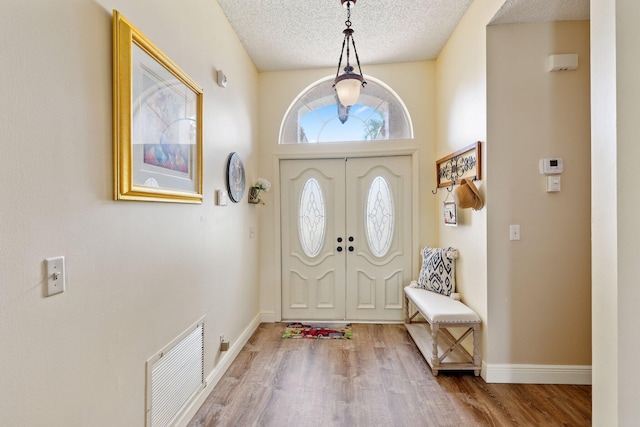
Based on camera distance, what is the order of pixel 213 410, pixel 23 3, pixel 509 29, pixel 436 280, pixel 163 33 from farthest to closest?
pixel 436 280 → pixel 509 29 → pixel 213 410 → pixel 163 33 → pixel 23 3

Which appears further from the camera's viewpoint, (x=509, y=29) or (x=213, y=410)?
(x=509, y=29)

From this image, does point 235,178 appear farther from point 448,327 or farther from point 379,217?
point 448,327

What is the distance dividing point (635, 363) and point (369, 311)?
2.49m

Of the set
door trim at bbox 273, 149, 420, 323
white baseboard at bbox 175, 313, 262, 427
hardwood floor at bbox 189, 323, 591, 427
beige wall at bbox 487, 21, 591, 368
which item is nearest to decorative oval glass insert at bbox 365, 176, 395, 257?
door trim at bbox 273, 149, 420, 323

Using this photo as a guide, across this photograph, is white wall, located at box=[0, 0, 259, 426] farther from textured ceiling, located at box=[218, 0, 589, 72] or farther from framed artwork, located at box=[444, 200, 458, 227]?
framed artwork, located at box=[444, 200, 458, 227]

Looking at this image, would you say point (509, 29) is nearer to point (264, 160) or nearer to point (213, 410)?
point (264, 160)

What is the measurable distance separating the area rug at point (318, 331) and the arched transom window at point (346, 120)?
2109 millimetres

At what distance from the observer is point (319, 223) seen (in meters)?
3.57

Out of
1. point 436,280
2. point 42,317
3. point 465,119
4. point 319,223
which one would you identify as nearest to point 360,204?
point 319,223

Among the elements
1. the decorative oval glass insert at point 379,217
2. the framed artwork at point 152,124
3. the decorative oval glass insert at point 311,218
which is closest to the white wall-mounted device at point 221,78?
the framed artwork at point 152,124

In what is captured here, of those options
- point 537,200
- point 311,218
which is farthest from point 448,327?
point 311,218

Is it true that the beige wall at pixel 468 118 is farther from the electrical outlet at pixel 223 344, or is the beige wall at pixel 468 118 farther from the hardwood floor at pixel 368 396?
the electrical outlet at pixel 223 344

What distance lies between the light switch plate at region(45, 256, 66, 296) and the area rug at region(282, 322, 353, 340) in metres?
2.41

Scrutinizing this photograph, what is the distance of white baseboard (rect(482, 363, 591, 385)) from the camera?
224 cm
